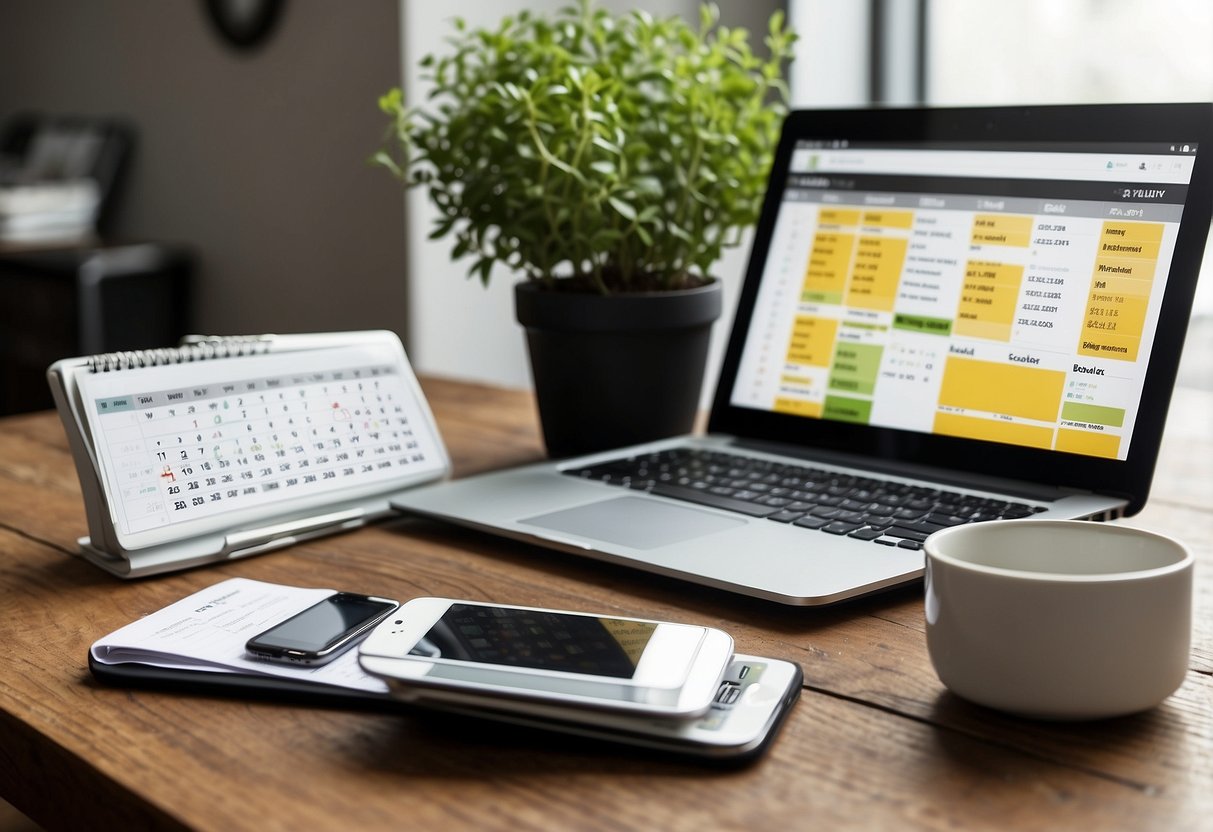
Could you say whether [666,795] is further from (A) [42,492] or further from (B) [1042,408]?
(A) [42,492]

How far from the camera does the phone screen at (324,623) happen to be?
58 cm

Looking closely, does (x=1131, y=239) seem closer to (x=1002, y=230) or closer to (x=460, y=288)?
(x=1002, y=230)

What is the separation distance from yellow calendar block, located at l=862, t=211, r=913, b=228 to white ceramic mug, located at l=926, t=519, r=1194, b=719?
1.42ft

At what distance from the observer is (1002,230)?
33.5 inches

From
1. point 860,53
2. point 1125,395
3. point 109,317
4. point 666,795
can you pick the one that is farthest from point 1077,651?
point 109,317

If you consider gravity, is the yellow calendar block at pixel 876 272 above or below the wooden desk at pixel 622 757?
above

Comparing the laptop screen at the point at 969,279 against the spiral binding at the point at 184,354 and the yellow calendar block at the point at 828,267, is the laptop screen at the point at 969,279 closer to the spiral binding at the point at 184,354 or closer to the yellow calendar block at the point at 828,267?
the yellow calendar block at the point at 828,267

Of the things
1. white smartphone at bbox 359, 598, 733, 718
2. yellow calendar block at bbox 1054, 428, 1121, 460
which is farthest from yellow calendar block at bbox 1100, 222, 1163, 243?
white smartphone at bbox 359, 598, 733, 718

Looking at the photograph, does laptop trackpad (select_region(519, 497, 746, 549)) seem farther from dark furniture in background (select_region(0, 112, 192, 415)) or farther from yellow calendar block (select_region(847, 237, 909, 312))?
dark furniture in background (select_region(0, 112, 192, 415))

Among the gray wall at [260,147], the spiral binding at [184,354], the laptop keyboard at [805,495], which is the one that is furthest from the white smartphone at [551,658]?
the gray wall at [260,147]

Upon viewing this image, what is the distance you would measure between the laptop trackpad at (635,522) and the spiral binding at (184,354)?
0.24m

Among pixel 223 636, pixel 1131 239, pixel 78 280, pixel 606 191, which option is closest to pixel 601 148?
pixel 606 191

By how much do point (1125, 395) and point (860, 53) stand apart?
51.3 inches

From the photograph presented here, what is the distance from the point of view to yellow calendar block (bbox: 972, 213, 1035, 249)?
2.75 ft
